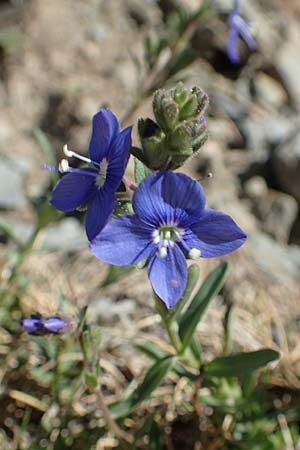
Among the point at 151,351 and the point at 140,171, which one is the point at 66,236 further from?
the point at 140,171

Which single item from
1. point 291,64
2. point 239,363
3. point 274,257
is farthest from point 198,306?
point 291,64

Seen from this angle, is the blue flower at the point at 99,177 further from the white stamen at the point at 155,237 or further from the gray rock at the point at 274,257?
the gray rock at the point at 274,257

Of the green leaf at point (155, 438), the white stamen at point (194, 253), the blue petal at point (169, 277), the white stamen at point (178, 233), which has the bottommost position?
the green leaf at point (155, 438)

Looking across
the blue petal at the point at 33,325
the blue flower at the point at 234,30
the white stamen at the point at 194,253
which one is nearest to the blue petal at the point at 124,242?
the white stamen at the point at 194,253

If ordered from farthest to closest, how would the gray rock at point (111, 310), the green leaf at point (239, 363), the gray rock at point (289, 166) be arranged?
the gray rock at point (289, 166), the gray rock at point (111, 310), the green leaf at point (239, 363)

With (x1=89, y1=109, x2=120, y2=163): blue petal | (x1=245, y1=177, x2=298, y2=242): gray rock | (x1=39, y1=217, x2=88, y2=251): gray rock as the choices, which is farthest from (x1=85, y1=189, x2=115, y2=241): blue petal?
(x1=245, y1=177, x2=298, y2=242): gray rock
